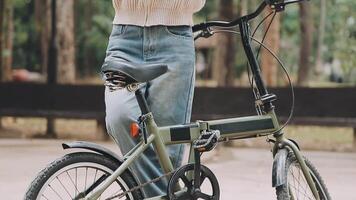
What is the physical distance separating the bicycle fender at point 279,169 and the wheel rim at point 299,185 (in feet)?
0.29

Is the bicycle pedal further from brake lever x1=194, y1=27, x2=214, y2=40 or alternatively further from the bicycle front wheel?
brake lever x1=194, y1=27, x2=214, y2=40

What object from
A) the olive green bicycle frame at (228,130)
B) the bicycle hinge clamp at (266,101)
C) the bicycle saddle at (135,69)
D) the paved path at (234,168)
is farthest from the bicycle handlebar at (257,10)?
the paved path at (234,168)

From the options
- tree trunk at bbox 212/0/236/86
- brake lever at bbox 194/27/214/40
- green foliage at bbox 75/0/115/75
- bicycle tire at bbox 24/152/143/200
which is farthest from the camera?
green foliage at bbox 75/0/115/75

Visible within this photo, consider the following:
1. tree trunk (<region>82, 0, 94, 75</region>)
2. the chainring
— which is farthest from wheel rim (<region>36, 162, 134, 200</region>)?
tree trunk (<region>82, 0, 94, 75</region>)

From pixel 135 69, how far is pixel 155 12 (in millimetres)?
522

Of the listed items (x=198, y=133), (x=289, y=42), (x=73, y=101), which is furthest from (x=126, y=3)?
(x=289, y=42)

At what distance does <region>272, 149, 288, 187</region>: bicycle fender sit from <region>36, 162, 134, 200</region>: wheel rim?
0.69 metres

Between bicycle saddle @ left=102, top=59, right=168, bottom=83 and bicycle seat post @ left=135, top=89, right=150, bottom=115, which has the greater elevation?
bicycle saddle @ left=102, top=59, right=168, bottom=83

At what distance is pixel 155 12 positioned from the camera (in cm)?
362

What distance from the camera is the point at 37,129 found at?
45.3ft

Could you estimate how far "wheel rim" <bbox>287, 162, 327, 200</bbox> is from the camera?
3676 millimetres

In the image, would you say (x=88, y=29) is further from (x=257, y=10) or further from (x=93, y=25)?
(x=257, y=10)

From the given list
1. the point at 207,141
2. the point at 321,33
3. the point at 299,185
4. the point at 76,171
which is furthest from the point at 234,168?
the point at 321,33

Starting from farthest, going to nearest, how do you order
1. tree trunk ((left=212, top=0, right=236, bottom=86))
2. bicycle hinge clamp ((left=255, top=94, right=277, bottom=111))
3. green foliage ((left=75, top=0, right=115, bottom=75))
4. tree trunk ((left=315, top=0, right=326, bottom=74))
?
green foliage ((left=75, top=0, right=115, bottom=75)) < tree trunk ((left=315, top=0, right=326, bottom=74)) < tree trunk ((left=212, top=0, right=236, bottom=86)) < bicycle hinge clamp ((left=255, top=94, right=277, bottom=111))
